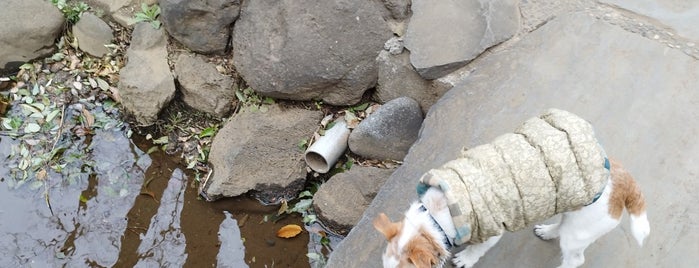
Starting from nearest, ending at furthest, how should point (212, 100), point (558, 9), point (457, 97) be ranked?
point (457, 97), point (558, 9), point (212, 100)

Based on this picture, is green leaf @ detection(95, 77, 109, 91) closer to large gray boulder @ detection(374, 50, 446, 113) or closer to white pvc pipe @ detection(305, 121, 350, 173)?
white pvc pipe @ detection(305, 121, 350, 173)

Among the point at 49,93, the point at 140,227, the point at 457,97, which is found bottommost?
the point at 140,227

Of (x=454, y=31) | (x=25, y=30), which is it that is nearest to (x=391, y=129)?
(x=454, y=31)

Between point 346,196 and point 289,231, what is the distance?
0.53 metres

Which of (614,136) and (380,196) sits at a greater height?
(614,136)

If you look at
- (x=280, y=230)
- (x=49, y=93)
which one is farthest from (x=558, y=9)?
(x=49, y=93)

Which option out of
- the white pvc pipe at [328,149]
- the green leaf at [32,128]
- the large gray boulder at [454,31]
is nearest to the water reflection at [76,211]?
the green leaf at [32,128]

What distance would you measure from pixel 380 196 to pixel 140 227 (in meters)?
1.96

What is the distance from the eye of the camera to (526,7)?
4746 millimetres

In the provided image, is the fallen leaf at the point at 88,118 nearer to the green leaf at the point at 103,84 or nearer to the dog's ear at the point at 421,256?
the green leaf at the point at 103,84

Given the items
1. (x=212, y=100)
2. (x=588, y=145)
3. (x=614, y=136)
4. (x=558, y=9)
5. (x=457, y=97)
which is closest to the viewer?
(x=588, y=145)

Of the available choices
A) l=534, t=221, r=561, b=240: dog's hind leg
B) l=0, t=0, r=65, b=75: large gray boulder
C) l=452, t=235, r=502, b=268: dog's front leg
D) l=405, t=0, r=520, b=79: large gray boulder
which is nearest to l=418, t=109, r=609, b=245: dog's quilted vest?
l=452, t=235, r=502, b=268: dog's front leg

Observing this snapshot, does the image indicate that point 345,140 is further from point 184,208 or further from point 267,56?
point 184,208

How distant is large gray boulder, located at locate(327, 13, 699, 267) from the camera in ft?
12.1
